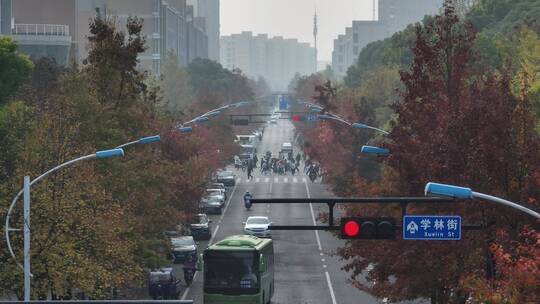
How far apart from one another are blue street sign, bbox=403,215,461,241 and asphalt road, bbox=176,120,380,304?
13.7 m

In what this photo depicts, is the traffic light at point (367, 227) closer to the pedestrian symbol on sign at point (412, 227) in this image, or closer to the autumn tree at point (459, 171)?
the pedestrian symbol on sign at point (412, 227)

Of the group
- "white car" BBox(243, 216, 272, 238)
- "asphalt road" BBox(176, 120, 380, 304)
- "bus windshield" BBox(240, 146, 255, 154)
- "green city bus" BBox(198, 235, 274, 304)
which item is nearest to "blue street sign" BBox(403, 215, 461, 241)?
"asphalt road" BBox(176, 120, 380, 304)

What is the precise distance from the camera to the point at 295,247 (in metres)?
76.1

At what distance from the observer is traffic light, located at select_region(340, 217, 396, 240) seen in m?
28.9

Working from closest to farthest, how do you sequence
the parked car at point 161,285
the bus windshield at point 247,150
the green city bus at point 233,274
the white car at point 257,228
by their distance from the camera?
the green city bus at point 233,274
the parked car at point 161,285
the white car at point 257,228
the bus windshield at point 247,150

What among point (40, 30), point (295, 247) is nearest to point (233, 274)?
point (295, 247)

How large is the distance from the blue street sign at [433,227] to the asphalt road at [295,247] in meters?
13.7

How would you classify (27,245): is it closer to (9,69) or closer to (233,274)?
(233,274)

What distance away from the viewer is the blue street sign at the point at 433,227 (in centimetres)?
3209

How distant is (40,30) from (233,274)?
98582 millimetres

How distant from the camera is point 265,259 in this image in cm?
4822

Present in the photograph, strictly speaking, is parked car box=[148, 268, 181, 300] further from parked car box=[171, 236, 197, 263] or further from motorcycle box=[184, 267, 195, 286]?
parked car box=[171, 236, 197, 263]

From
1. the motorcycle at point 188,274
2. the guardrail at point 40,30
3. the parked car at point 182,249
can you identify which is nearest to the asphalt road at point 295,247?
the motorcycle at point 188,274

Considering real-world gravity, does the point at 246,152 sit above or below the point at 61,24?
below
